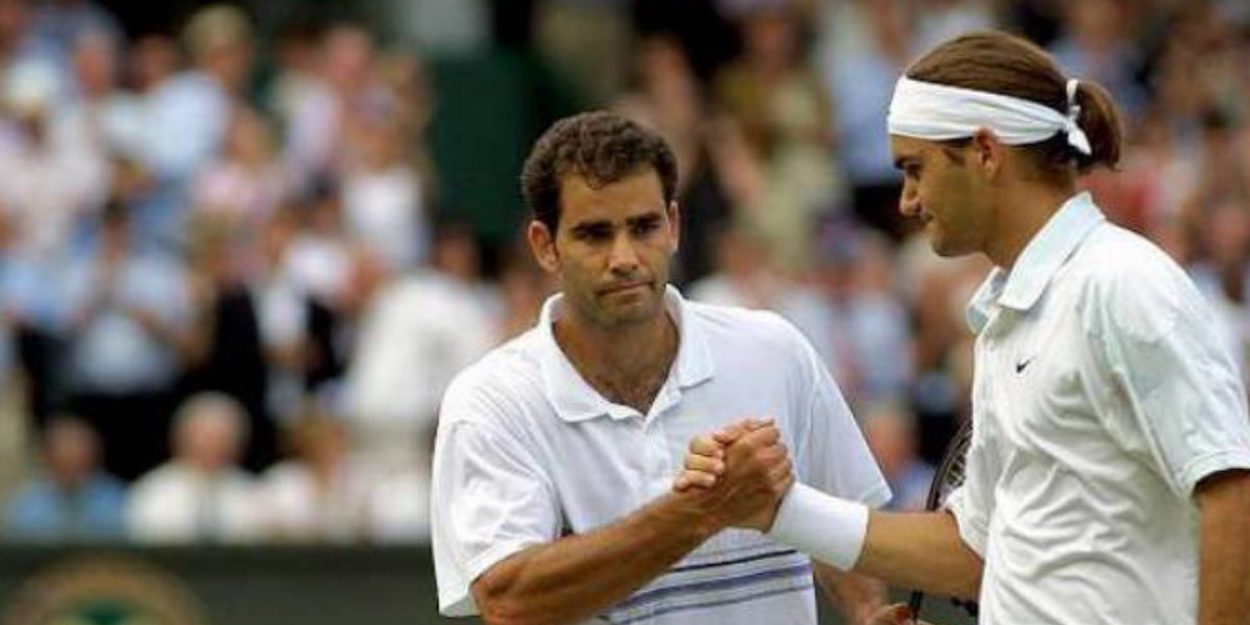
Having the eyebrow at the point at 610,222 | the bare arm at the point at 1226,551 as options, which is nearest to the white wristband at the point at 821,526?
the eyebrow at the point at 610,222

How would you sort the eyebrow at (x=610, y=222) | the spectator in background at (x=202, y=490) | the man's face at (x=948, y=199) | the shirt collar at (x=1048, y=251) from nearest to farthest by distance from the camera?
the shirt collar at (x=1048, y=251)
the man's face at (x=948, y=199)
the eyebrow at (x=610, y=222)
the spectator in background at (x=202, y=490)

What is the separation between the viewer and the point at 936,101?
6.18 m

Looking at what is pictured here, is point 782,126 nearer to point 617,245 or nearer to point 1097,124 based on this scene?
point 617,245

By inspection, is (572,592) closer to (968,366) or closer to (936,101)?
(936,101)

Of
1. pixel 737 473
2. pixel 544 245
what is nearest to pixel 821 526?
pixel 737 473

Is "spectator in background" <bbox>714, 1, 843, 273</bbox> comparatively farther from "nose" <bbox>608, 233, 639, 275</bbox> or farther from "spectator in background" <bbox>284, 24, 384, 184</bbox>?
"nose" <bbox>608, 233, 639, 275</bbox>

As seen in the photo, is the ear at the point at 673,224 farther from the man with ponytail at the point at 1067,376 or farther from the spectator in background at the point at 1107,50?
the spectator in background at the point at 1107,50

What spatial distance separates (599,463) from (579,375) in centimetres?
18

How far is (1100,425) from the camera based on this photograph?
233 inches

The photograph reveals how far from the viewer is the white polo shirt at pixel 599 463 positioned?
6.67 metres

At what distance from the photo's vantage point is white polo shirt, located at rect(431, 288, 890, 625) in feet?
21.9

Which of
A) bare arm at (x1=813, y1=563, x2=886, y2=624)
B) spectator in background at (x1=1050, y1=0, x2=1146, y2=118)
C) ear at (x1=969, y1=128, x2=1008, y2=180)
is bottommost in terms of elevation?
bare arm at (x1=813, y1=563, x2=886, y2=624)

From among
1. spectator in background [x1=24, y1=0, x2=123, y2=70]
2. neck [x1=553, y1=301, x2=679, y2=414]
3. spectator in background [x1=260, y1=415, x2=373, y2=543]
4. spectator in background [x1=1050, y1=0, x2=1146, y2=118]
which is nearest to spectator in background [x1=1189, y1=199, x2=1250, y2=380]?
spectator in background [x1=1050, y1=0, x2=1146, y2=118]

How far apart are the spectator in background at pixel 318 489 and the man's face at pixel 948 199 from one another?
23.5 ft
